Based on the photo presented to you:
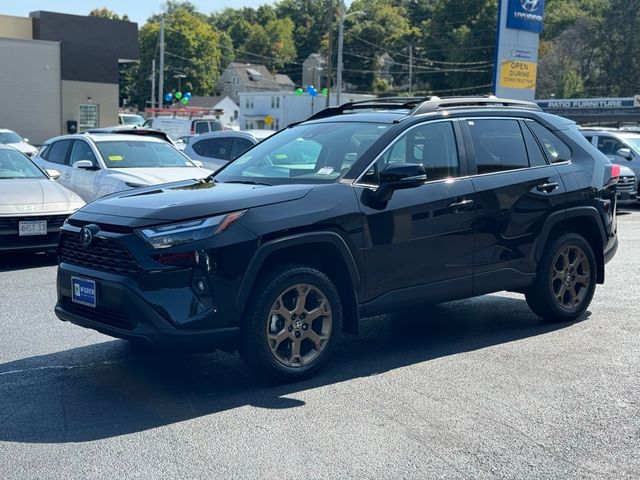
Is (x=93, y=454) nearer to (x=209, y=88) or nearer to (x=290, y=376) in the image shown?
(x=290, y=376)

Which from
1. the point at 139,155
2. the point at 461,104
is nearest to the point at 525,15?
the point at 139,155

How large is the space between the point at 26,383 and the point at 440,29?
85.4 metres

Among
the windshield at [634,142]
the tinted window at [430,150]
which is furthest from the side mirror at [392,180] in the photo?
the windshield at [634,142]

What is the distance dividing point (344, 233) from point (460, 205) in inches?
46.9

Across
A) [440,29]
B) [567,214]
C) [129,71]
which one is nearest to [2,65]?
[567,214]

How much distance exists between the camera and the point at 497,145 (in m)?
7.20

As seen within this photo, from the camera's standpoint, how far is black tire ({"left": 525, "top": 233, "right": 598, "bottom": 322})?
741 cm

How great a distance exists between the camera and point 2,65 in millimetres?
43375

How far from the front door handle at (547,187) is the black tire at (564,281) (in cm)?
46

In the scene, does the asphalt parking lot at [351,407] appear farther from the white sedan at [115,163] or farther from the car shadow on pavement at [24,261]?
the white sedan at [115,163]

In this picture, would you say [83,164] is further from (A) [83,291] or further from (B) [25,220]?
(A) [83,291]

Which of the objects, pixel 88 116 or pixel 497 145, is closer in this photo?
pixel 497 145

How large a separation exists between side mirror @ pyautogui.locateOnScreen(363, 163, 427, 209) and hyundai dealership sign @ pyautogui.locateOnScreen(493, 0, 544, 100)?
917 inches

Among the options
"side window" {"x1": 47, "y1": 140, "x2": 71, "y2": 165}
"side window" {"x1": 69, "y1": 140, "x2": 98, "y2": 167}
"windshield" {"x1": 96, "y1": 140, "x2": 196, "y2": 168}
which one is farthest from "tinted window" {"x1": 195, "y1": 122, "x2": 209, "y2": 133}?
"windshield" {"x1": 96, "y1": 140, "x2": 196, "y2": 168}
